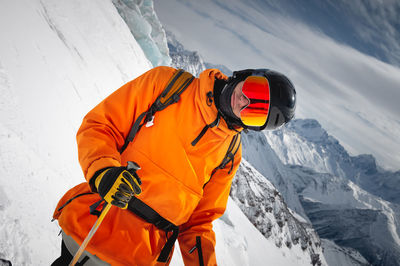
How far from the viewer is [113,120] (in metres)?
1.97

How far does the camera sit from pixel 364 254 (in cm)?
15638

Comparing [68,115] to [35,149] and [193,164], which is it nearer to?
[35,149]

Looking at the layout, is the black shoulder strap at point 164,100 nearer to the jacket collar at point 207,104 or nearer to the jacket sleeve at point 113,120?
the jacket sleeve at point 113,120

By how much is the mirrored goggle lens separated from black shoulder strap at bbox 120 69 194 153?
2.23 ft

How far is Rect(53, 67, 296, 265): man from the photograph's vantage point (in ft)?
5.84

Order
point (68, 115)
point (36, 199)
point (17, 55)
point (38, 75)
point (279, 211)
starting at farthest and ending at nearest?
point (279, 211) < point (68, 115) < point (38, 75) < point (17, 55) < point (36, 199)

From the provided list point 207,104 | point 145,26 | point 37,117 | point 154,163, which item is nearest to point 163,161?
point 154,163

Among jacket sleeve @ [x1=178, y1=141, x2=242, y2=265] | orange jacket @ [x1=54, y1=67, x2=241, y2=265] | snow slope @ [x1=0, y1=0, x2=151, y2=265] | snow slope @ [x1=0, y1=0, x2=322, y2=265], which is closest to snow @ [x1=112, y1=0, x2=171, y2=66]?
snow slope @ [x1=0, y1=0, x2=322, y2=265]

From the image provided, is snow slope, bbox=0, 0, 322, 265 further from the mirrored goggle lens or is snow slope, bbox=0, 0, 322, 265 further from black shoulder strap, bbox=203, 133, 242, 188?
the mirrored goggle lens

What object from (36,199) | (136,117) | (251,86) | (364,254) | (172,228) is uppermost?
(251,86)

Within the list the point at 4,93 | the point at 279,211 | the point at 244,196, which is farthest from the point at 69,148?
the point at 279,211

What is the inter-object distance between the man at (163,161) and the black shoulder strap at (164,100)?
0.05 metres

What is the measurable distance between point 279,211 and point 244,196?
22.7 m

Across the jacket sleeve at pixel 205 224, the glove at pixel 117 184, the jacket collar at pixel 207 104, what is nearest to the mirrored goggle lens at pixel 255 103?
the jacket collar at pixel 207 104
